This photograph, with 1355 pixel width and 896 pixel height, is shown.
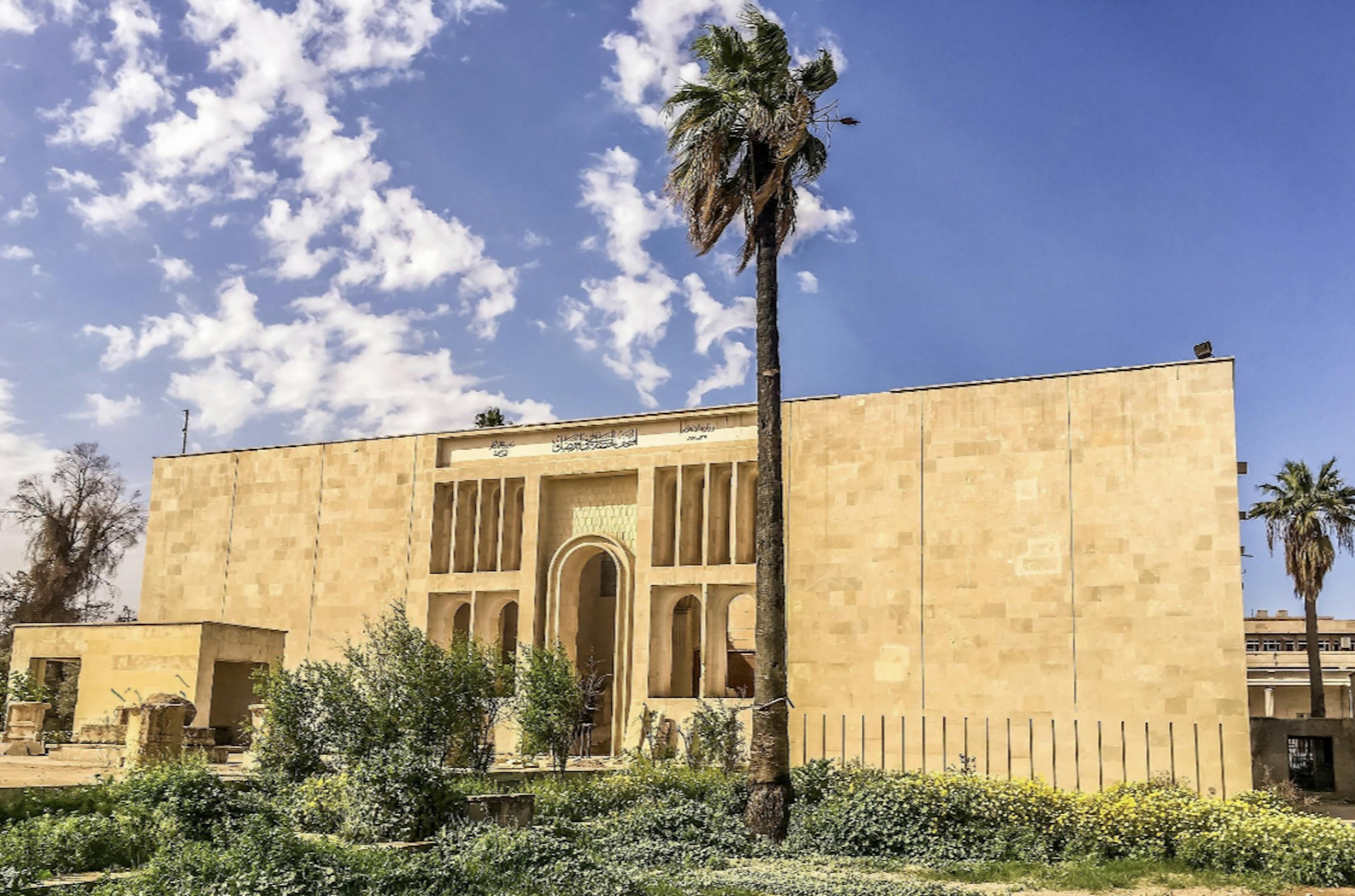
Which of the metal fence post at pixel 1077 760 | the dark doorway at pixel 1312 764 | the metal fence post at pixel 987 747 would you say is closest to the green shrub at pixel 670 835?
the metal fence post at pixel 987 747

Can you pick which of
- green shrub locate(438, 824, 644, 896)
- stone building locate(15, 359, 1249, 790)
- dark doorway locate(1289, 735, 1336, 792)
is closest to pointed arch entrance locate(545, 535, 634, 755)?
stone building locate(15, 359, 1249, 790)

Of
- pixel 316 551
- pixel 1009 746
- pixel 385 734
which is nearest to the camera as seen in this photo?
pixel 385 734

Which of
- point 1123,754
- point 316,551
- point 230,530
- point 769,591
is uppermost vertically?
point 230,530

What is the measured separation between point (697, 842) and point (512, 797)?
8.54 ft

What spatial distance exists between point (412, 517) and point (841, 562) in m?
12.3

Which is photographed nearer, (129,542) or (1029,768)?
(1029,768)

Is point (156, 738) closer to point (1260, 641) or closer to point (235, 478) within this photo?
point (235, 478)

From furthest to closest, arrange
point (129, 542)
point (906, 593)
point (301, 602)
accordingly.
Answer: point (129, 542)
point (301, 602)
point (906, 593)

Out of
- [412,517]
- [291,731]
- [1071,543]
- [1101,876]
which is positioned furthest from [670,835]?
[412,517]

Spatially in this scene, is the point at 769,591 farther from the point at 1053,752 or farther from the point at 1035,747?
the point at 1053,752

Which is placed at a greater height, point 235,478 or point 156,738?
point 235,478

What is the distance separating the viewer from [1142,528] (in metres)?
23.7

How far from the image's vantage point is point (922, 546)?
25719 mm

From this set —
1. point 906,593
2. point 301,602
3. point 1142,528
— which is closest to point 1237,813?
point 1142,528
